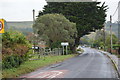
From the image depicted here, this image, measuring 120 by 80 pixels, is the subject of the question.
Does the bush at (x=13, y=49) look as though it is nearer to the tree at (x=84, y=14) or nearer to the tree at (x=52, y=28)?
the tree at (x=52, y=28)

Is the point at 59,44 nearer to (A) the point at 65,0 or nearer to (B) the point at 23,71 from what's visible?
(A) the point at 65,0

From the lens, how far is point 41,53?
38.3 meters

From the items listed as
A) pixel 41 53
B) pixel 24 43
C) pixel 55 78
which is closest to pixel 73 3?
pixel 41 53

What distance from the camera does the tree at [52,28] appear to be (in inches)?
1821

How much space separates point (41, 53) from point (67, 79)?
23.7m

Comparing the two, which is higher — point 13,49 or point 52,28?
point 52,28

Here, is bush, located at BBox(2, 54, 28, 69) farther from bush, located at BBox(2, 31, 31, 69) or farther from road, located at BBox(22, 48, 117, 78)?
road, located at BBox(22, 48, 117, 78)

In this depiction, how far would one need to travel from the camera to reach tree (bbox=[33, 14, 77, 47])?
4625 centimetres

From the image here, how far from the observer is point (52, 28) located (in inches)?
1823

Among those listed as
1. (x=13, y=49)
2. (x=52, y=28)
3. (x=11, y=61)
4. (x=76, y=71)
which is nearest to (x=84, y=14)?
(x=52, y=28)

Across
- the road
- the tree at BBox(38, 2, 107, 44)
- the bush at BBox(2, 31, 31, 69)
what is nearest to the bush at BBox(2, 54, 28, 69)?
the bush at BBox(2, 31, 31, 69)

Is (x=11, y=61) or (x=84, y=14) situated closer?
(x=11, y=61)

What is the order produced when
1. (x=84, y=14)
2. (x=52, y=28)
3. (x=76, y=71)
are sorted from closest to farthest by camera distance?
(x=76, y=71) → (x=52, y=28) → (x=84, y=14)

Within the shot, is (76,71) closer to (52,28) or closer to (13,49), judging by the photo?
(13,49)
